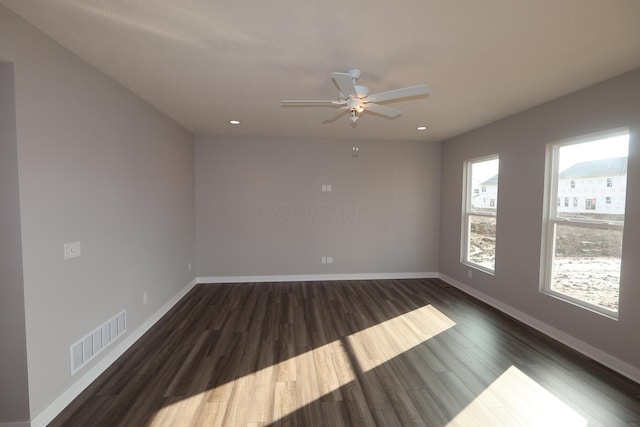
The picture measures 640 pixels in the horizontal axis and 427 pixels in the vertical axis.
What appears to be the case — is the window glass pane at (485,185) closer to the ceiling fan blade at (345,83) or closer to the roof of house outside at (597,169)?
the roof of house outside at (597,169)

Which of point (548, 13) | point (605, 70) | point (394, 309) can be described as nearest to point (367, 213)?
point (394, 309)

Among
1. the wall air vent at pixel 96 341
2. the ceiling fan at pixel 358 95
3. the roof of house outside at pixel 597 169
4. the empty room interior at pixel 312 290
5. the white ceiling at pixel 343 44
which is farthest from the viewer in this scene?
the roof of house outside at pixel 597 169

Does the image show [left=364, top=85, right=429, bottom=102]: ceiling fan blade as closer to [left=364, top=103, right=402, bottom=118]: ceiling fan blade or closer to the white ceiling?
[left=364, top=103, right=402, bottom=118]: ceiling fan blade

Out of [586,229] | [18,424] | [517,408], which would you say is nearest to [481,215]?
[586,229]

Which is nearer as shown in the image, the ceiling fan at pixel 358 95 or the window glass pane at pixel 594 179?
the ceiling fan at pixel 358 95

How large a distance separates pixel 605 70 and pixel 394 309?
10.7 ft

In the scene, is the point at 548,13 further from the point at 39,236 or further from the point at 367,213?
the point at 367,213

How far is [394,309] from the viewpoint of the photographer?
Result: 3.78 meters

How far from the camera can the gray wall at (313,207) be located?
192 inches

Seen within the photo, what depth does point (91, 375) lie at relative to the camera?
226cm

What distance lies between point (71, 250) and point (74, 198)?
1.29 feet

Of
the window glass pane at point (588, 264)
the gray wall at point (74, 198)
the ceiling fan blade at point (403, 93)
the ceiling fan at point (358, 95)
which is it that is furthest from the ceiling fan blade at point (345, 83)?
the window glass pane at point (588, 264)

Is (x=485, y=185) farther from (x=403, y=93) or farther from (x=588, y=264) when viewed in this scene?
(x=403, y=93)

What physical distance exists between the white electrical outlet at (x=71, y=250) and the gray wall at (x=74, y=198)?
0.04 meters
